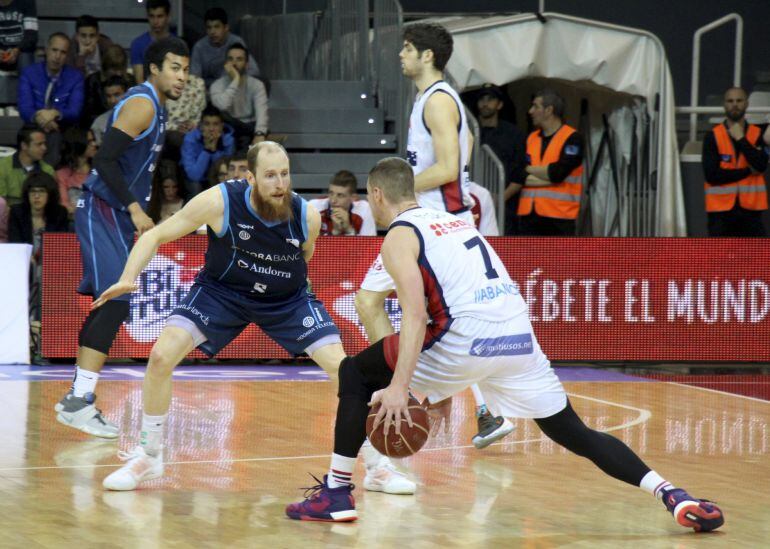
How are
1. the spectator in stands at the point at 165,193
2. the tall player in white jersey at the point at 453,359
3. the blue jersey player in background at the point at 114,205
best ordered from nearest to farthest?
the tall player in white jersey at the point at 453,359, the blue jersey player in background at the point at 114,205, the spectator in stands at the point at 165,193

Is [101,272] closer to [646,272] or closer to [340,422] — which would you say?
[340,422]

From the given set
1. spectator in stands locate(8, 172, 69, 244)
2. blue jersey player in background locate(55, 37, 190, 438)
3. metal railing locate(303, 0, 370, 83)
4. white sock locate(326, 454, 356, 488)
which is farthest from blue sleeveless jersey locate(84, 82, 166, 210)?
metal railing locate(303, 0, 370, 83)

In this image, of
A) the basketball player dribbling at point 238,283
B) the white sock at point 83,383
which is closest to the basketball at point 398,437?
the basketball player dribbling at point 238,283

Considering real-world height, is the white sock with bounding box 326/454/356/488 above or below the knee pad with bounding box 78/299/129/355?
below

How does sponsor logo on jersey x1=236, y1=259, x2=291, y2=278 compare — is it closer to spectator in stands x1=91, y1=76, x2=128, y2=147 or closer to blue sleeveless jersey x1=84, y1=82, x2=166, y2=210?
blue sleeveless jersey x1=84, y1=82, x2=166, y2=210

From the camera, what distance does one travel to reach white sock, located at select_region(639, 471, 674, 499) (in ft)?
18.0

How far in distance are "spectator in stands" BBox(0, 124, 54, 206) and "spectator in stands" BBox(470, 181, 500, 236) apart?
4.01 meters

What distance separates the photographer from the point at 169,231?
6289mm

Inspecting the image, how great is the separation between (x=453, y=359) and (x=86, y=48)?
32.9 ft

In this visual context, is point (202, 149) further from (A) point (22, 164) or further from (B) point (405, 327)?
(B) point (405, 327)

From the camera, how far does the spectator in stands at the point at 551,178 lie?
13.0m

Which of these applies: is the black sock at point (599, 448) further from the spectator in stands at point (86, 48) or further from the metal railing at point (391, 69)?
the spectator in stands at point (86, 48)

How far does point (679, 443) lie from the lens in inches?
310

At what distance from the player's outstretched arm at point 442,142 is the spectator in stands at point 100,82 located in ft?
23.5
